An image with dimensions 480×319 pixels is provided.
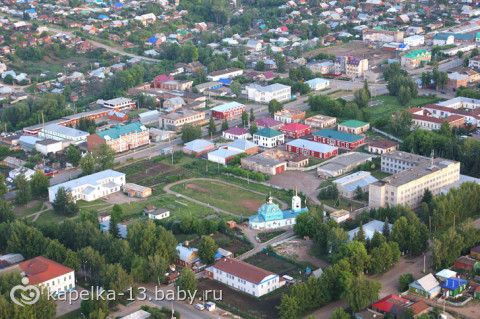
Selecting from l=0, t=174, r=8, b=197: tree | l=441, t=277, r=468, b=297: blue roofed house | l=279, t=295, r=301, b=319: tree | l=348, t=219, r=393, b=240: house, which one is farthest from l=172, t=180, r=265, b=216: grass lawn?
l=441, t=277, r=468, b=297: blue roofed house

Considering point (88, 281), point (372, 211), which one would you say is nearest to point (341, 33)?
point (372, 211)

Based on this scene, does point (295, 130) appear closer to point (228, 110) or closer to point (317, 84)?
point (228, 110)

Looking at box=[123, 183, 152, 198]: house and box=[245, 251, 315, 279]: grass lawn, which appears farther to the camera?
box=[123, 183, 152, 198]: house

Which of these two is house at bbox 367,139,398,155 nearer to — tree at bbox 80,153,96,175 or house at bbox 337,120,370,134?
house at bbox 337,120,370,134

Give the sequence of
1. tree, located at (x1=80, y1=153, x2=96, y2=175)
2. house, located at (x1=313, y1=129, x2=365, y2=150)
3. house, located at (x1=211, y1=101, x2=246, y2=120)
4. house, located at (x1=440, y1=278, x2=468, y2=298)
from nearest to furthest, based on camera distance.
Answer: house, located at (x1=440, y1=278, x2=468, y2=298), tree, located at (x1=80, y1=153, x2=96, y2=175), house, located at (x1=313, y1=129, x2=365, y2=150), house, located at (x1=211, y1=101, x2=246, y2=120)

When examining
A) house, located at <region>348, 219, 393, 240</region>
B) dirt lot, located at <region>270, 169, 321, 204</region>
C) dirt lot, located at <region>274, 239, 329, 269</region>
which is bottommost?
dirt lot, located at <region>270, 169, 321, 204</region>

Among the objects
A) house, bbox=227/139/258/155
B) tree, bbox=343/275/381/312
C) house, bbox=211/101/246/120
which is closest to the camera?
tree, bbox=343/275/381/312

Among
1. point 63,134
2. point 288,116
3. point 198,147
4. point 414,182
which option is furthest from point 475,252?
point 63,134
